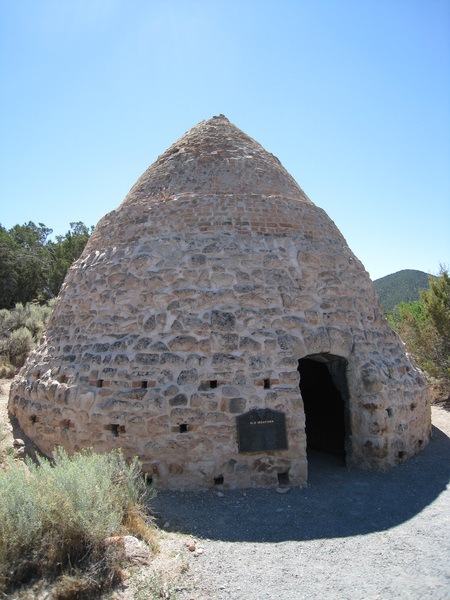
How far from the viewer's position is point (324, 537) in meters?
3.93

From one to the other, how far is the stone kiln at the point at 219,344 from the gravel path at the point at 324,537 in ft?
1.26

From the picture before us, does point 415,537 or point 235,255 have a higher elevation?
point 235,255

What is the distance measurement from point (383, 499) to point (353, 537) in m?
1.01

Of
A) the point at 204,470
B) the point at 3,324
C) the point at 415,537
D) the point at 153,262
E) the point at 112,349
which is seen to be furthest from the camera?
the point at 3,324

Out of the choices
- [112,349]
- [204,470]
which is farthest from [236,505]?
[112,349]

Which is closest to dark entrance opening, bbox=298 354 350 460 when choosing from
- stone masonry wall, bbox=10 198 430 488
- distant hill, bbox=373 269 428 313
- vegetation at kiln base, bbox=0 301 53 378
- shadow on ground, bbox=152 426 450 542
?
stone masonry wall, bbox=10 198 430 488

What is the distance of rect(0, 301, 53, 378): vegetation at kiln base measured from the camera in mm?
13070

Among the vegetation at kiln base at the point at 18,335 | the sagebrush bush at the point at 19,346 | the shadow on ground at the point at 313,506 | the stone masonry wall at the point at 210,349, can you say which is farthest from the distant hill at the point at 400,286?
the shadow on ground at the point at 313,506

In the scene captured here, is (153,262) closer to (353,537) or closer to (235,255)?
(235,255)

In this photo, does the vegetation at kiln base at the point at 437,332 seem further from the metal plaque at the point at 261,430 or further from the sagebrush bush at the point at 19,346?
the sagebrush bush at the point at 19,346

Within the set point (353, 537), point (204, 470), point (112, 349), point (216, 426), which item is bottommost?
point (353, 537)

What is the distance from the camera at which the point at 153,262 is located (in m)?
5.82

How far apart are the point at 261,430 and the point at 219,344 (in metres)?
1.14

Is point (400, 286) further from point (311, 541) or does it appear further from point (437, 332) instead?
point (311, 541)
